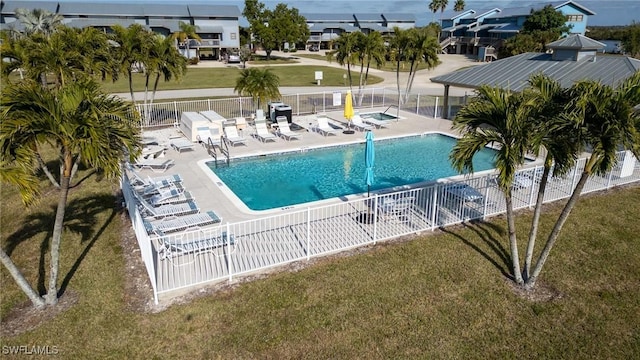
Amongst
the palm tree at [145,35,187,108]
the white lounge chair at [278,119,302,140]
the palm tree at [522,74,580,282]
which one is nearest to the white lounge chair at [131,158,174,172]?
the white lounge chair at [278,119,302,140]

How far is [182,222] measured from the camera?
10.6 m

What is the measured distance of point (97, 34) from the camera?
1892 cm

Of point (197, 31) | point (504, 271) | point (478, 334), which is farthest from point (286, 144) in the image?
point (197, 31)

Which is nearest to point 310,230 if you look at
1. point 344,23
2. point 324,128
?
point 324,128

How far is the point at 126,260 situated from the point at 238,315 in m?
3.46

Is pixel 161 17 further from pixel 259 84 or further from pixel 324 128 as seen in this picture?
pixel 324 128

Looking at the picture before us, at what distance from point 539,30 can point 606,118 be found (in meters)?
60.7

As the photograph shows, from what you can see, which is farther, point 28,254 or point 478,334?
point 28,254

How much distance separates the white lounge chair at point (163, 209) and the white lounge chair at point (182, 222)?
0.60 ft

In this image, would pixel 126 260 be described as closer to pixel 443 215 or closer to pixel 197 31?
pixel 443 215

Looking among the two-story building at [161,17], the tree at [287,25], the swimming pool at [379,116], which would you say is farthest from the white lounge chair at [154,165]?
the tree at [287,25]

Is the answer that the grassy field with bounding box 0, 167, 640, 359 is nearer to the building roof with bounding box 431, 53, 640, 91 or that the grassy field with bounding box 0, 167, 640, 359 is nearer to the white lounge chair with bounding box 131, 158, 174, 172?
the white lounge chair with bounding box 131, 158, 174, 172

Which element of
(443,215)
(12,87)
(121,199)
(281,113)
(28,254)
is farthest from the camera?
(281,113)

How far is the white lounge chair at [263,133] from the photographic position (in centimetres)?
1971
